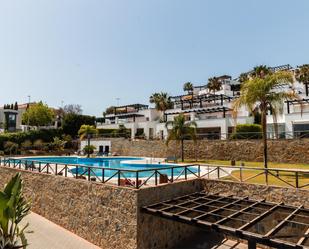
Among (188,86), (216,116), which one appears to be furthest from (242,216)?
(188,86)

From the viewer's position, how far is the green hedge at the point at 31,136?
45688 millimetres

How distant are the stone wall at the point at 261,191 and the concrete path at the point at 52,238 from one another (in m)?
7.17

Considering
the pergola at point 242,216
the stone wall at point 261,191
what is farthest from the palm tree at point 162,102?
the pergola at point 242,216

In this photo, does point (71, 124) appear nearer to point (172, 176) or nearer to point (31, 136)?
point (31, 136)

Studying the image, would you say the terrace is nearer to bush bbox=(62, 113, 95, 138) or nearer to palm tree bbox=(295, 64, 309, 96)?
palm tree bbox=(295, 64, 309, 96)

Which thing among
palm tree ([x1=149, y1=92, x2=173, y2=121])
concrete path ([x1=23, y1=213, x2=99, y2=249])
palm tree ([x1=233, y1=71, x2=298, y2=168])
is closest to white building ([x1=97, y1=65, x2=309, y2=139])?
palm tree ([x1=233, y1=71, x2=298, y2=168])

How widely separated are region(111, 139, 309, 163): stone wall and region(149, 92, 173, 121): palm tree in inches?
682

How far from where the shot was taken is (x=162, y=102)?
56.9 m

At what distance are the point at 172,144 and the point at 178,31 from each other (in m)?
16.9

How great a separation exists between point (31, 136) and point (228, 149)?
37.7 meters

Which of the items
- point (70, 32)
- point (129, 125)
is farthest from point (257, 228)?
point (129, 125)

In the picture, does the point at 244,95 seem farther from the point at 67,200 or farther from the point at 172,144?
the point at 172,144

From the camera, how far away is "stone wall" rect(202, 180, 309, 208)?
11.7 m

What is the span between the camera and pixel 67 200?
14.9m
